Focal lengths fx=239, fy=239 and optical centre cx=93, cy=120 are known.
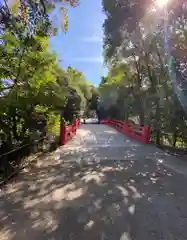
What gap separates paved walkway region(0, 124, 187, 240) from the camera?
2.95 metres

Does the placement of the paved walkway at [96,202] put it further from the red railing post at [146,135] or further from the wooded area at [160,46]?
the red railing post at [146,135]

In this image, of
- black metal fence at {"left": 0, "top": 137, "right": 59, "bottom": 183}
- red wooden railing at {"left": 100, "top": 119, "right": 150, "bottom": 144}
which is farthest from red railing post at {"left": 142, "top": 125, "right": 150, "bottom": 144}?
black metal fence at {"left": 0, "top": 137, "right": 59, "bottom": 183}

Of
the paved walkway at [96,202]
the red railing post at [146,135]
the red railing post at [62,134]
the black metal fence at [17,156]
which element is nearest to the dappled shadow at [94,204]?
the paved walkway at [96,202]

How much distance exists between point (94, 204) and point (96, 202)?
8 cm

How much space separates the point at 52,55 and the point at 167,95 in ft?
16.1

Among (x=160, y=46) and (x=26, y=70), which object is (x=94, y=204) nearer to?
(x=26, y=70)

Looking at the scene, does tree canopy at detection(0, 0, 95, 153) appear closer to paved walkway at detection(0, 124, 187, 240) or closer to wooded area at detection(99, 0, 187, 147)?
paved walkway at detection(0, 124, 187, 240)

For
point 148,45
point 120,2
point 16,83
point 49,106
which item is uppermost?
point 120,2

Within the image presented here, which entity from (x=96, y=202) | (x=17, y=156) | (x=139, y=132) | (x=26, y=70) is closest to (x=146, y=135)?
(x=139, y=132)

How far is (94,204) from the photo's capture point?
12.4 ft

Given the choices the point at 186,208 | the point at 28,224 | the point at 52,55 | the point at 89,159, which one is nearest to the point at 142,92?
the point at 89,159

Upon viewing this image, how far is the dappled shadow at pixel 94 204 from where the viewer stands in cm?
295

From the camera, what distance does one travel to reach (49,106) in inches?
276

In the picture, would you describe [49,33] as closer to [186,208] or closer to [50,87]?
[50,87]
